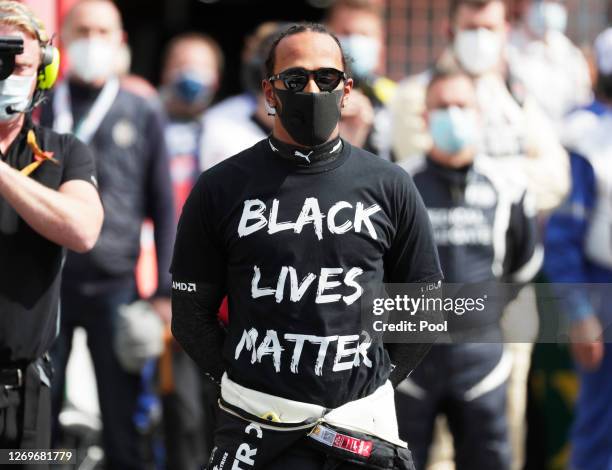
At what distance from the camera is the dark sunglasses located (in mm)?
4191

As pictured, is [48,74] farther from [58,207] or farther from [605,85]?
[605,85]

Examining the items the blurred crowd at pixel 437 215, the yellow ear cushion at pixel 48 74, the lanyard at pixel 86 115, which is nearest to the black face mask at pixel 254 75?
the blurred crowd at pixel 437 215

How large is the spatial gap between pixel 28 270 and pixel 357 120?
101 inches

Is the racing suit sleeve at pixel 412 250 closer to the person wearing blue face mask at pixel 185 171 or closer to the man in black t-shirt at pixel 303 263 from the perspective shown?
the man in black t-shirt at pixel 303 263

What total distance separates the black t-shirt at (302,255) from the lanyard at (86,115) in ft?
8.02

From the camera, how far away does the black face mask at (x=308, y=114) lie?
13.7 feet

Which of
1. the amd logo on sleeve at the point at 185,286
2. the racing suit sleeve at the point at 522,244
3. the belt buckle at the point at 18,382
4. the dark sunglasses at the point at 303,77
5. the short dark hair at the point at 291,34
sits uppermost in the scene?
the short dark hair at the point at 291,34

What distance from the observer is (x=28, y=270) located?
15.3 ft

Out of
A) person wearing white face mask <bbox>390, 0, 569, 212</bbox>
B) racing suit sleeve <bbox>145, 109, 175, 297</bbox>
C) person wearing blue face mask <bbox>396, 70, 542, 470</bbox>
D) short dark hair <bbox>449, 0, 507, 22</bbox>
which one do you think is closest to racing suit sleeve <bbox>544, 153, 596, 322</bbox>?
person wearing blue face mask <bbox>396, 70, 542, 470</bbox>

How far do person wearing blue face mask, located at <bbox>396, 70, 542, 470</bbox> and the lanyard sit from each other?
154 centimetres

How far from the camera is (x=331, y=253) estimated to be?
4.16m

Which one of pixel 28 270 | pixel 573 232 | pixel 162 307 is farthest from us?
pixel 162 307

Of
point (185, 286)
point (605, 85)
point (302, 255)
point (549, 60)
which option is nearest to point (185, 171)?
point (549, 60)

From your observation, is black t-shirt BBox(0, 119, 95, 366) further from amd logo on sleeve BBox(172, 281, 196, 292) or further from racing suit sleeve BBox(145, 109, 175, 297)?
racing suit sleeve BBox(145, 109, 175, 297)
